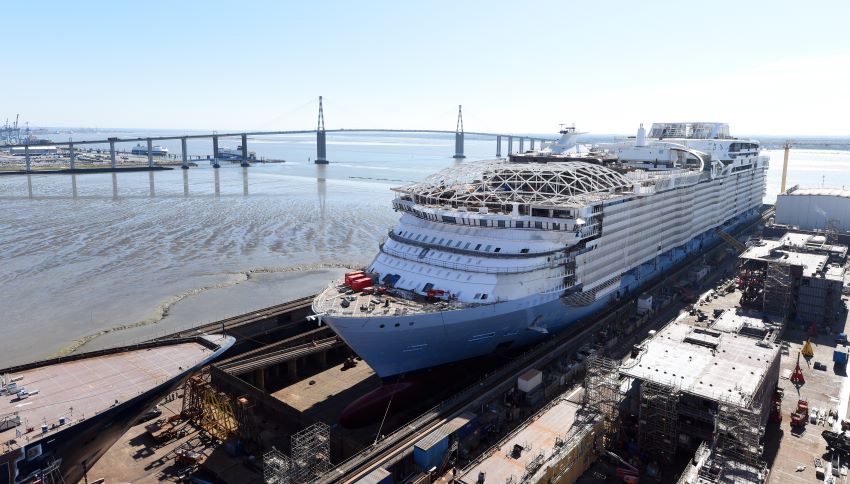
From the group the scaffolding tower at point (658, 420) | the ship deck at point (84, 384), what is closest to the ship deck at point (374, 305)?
the ship deck at point (84, 384)

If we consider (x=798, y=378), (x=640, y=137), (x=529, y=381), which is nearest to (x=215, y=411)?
(x=529, y=381)

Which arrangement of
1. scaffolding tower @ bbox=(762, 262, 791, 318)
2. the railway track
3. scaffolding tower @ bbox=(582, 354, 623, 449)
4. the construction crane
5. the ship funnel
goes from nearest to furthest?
1. the railway track
2. scaffolding tower @ bbox=(582, 354, 623, 449)
3. scaffolding tower @ bbox=(762, 262, 791, 318)
4. the ship funnel
5. the construction crane

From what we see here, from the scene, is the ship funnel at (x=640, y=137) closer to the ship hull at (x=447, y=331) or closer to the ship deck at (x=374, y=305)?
the ship hull at (x=447, y=331)

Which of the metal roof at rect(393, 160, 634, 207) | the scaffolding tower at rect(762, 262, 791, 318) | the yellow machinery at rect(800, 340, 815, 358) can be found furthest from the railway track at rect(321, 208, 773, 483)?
the yellow machinery at rect(800, 340, 815, 358)

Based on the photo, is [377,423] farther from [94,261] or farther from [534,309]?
[94,261]

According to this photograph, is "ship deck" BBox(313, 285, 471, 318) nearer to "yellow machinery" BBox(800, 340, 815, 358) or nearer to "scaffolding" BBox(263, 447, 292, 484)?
"scaffolding" BBox(263, 447, 292, 484)

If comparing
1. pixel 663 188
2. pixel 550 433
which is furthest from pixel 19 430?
pixel 663 188

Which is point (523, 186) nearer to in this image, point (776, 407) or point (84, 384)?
point (776, 407)
